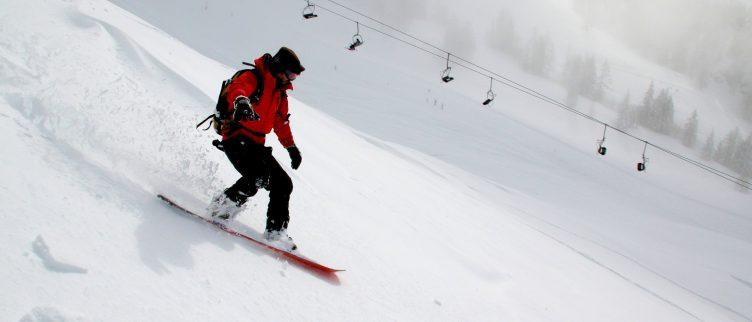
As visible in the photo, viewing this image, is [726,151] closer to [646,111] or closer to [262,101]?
[646,111]

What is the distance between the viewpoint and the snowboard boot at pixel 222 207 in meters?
4.08

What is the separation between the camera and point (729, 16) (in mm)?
148375

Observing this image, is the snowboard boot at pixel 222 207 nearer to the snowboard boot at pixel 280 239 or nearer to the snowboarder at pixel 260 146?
the snowboarder at pixel 260 146

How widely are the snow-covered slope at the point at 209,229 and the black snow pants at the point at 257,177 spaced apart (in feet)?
1.18

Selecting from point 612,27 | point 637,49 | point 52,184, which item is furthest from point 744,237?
point 612,27

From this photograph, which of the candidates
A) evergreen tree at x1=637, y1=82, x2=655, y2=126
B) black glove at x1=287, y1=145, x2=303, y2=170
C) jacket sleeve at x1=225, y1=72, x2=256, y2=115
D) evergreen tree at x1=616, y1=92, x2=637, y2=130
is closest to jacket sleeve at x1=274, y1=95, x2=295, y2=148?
black glove at x1=287, y1=145, x2=303, y2=170

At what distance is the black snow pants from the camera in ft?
13.5

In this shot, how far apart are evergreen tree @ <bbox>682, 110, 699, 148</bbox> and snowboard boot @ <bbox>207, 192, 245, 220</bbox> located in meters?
90.6

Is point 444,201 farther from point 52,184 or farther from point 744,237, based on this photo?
Result: point 744,237

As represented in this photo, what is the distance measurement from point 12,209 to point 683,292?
13882 mm

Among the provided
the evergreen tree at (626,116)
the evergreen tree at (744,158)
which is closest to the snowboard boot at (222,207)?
the evergreen tree at (626,116)

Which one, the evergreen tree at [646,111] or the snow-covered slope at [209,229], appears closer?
the snow-covered slope at [209,229]

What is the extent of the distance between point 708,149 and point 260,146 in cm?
9021

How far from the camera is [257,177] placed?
4.14m
